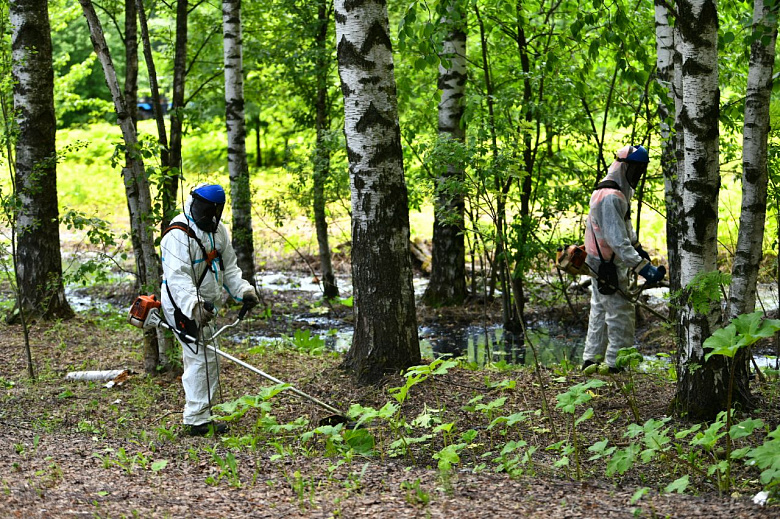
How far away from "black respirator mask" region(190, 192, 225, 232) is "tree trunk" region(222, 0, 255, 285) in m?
5.29

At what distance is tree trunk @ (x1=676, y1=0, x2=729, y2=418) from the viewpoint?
181 inches

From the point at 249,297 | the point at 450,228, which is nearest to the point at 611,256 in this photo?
the point at 249,297

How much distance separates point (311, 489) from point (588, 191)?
584 centimetres

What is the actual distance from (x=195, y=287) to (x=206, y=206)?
2.05 ft

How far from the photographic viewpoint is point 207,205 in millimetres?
5852

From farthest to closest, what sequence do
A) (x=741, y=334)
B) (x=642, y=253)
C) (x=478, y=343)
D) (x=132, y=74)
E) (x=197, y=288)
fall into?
(x=478, y=343)
(x=132, y=74)
(x=642, y=253)
(x=197, y=288)
(x=741, y=334)

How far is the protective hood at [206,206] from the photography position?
581 centimetres

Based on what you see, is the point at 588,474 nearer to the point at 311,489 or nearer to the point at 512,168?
the point at 311,489

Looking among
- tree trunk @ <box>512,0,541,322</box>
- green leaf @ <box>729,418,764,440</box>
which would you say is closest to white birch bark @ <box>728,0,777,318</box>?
green leaf @ <box>729,418,764,440</box>

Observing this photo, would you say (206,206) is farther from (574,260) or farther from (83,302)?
(83,302)

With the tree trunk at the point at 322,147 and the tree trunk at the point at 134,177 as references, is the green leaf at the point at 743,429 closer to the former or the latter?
the tree trunk at the point at 134,177

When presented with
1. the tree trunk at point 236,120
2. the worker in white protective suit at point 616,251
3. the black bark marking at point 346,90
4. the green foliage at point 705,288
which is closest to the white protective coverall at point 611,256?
the worker in white protective suit at point 616,251

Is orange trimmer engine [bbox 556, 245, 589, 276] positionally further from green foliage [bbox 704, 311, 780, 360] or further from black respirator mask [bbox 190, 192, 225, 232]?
green foliage [bbox 704, 311, 780, 360]

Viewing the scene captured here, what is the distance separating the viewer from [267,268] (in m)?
17.7
